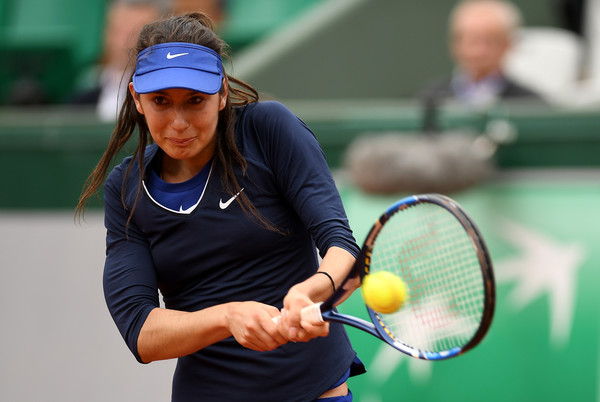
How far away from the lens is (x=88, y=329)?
4.38 metres

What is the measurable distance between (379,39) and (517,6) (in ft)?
3.61

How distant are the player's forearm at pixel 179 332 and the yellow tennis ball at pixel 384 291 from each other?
1.04 ft

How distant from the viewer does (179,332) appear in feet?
6.66

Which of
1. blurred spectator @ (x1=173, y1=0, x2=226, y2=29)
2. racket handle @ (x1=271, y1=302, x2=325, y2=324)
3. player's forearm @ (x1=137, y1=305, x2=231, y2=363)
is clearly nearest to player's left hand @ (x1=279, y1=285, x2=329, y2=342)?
racket handle @ (x1=271, y1=302, x2=325, y2=324)

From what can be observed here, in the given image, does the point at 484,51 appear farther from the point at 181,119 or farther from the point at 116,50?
the point at 181,119

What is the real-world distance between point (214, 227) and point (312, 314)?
322 mm

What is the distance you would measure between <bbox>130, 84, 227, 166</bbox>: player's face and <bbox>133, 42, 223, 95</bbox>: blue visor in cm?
4

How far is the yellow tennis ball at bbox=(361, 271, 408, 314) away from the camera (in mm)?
2029

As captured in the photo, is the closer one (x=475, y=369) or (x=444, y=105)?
(x=475, y=369)

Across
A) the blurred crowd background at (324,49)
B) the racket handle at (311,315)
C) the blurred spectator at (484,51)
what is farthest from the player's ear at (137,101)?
the blurred crowd background at (324,49)

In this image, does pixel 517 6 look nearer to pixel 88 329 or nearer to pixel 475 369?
pixel 475 369

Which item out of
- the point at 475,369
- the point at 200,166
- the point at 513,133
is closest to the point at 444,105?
the point at 513,133

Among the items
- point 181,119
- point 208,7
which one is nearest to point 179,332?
point 181,119

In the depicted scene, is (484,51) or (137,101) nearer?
(137,101)
